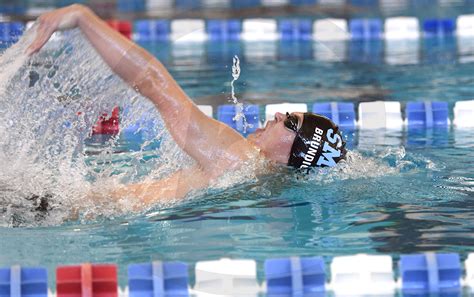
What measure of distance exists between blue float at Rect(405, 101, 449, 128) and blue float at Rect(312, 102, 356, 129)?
345 mm

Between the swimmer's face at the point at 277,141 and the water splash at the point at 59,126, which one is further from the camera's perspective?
the swimmer's face at the point at 277,141

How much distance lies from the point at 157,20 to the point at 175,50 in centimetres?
101

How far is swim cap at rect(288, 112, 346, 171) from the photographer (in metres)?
4.02

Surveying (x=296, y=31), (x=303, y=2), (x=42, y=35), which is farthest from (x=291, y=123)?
(x=303, y=2)

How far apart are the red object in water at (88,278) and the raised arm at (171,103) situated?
35.2 inches

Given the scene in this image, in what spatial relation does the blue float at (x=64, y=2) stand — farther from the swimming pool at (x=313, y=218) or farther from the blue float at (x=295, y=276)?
the blue float at (x=295, y=276)

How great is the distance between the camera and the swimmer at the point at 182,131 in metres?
3.89

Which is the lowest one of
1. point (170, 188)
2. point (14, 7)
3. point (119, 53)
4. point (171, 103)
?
point (170, 188)

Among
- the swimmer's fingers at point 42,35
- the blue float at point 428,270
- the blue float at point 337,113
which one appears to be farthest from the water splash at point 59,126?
the blue float at point 337,113

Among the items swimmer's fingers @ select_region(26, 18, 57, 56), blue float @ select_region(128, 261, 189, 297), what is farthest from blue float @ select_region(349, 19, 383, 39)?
blue float @ select_region(128, 261, 189, 297)

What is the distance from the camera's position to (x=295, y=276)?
3.22m

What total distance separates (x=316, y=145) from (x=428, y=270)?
0.92 meters

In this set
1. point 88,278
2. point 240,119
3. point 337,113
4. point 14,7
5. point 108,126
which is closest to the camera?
point 88,278

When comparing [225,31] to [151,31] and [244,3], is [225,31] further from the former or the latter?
[244,3]
